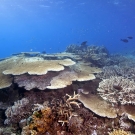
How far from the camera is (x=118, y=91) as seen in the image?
6.46 metres

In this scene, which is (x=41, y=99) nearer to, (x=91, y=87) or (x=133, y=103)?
(x=91, y=87)

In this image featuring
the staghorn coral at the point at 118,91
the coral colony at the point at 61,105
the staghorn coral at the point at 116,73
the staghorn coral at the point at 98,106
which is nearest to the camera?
the coral colony at the point at 61,105

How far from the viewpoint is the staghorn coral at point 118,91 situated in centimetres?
616

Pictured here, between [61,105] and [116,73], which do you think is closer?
[61,105]

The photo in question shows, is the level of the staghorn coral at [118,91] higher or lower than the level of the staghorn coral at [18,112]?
higher

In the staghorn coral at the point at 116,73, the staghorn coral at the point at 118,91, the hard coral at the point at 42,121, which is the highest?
the staghorn coral at the point at 116,73

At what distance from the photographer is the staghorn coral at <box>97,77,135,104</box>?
242 inches

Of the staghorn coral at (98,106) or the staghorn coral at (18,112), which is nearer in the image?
the staghorn coral at (98,106)

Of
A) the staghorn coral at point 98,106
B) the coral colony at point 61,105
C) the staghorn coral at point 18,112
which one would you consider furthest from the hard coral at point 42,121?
the staghorn coral at point 98,106

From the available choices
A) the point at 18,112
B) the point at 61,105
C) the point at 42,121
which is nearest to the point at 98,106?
the point at 61,105

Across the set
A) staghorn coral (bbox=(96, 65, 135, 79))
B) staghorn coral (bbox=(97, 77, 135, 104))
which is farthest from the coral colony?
staghorn coral (bbox=(96, 65, 135, 79))

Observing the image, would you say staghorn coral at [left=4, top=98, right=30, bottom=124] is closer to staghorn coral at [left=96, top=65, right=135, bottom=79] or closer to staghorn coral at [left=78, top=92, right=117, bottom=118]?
staghorn coral at [left=78, top=92, right=117, bottom=118]

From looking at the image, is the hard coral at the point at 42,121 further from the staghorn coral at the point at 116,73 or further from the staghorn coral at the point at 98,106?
the staghorn coral at the point at 116,73

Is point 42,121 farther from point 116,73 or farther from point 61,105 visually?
point 116,73
